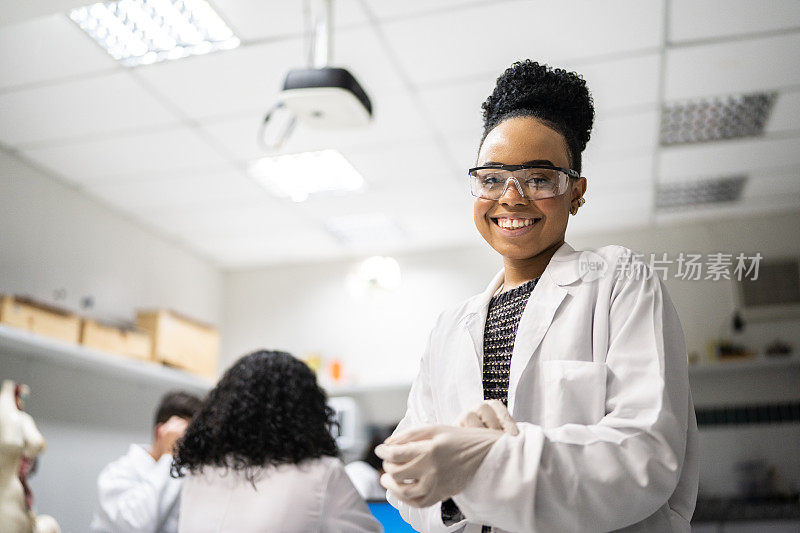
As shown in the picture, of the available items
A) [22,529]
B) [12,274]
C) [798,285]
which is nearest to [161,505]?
[22,529]

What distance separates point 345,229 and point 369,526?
11.3 feet

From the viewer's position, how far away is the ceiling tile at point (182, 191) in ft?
14.1

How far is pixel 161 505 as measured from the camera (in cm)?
216

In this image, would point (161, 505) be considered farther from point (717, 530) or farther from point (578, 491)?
point (717, 530)

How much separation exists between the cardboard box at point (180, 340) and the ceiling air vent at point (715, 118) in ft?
10.4

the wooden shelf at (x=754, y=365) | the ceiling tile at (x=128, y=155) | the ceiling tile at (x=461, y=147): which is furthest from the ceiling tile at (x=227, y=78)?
the wooden shelf at (x=754, y=365)

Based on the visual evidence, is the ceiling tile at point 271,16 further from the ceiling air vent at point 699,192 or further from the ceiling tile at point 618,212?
the ceiling air vent at point 699,192

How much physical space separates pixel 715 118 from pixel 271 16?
225cm

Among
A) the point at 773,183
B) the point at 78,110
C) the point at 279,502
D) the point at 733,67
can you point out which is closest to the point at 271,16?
the point at 78,110

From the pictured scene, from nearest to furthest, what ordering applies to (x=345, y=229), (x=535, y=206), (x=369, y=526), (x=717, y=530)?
(x=535, y=206), (x=369, y=526), (x=717, y=530), (x=345, y=229)

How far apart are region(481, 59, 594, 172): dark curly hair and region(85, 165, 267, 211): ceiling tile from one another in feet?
10.9

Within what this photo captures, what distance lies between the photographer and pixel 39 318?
11.6 ft

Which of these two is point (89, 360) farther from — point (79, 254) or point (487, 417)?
point (487, 417)

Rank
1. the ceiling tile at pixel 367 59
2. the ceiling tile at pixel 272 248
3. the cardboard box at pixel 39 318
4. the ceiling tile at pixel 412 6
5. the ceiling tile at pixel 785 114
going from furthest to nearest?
1. the ceiling tile at pixel 272 248
2. the ceiling tile at pixel 785 114
3. the cardboard box at pixel 39 318
4. the ceiling tile at pixel 367 59
5. the ceiling tile at pixel 412 6
